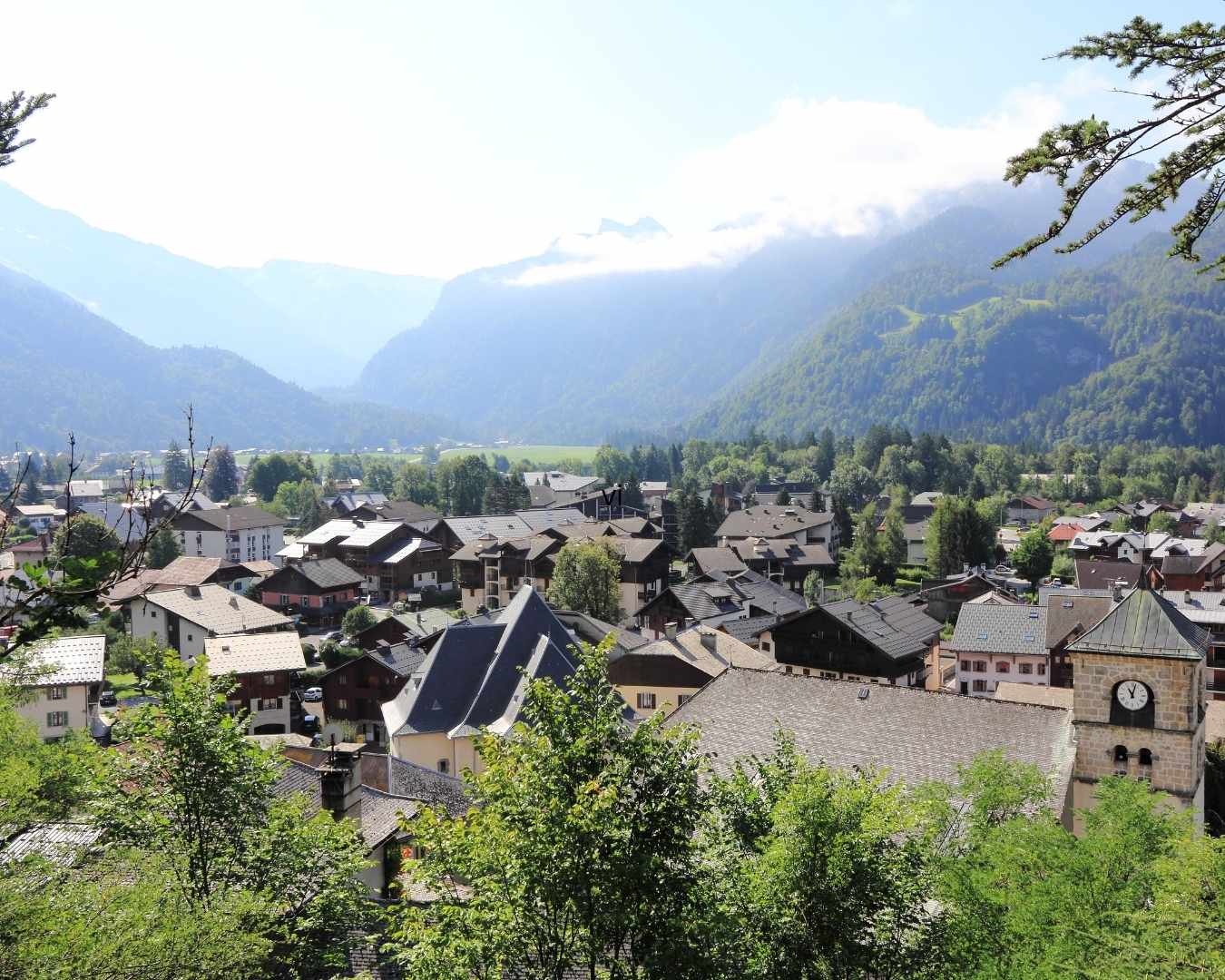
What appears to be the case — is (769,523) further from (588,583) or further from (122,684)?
(122,684)

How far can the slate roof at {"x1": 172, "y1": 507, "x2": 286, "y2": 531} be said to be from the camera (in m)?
105

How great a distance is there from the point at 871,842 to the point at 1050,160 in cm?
1046

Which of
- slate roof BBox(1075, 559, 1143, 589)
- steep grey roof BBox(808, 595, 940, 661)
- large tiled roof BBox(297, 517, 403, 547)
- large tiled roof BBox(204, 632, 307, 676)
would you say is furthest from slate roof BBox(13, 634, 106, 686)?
slate roof BBox(1075, 559, 1143, 589)

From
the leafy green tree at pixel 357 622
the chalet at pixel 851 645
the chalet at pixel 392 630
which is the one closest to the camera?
the chalet at pixel 851 645

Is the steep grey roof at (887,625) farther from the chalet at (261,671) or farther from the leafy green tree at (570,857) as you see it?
the leafy green tree at (570,857)

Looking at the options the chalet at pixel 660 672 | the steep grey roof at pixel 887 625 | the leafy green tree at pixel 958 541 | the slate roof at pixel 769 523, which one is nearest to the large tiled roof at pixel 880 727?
the chalet at pixel 660 672

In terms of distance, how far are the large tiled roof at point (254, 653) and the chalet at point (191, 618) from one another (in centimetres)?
827

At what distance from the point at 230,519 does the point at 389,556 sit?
89.1 ft

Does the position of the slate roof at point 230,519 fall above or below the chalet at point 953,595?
above

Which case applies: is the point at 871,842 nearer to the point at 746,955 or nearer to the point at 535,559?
the point at 746,955

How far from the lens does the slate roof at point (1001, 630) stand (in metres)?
54.1

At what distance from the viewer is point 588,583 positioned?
6556cm

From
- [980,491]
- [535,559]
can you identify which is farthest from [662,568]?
[980,491]

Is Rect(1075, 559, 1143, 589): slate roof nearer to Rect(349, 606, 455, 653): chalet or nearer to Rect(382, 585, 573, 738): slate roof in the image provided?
Rect(349, 606, 455, 653): chalet
